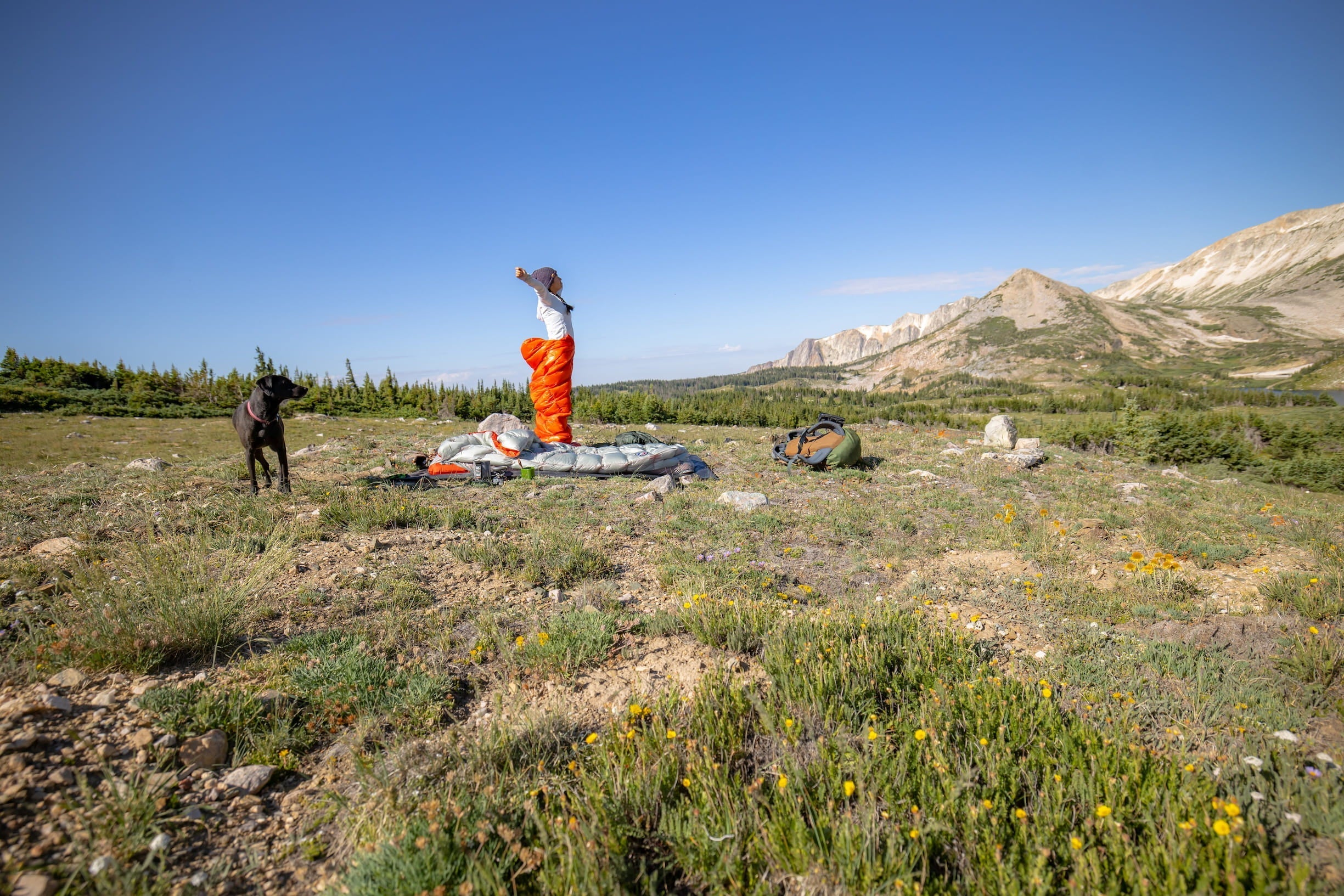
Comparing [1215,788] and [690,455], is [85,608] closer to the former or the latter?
[1215,788]

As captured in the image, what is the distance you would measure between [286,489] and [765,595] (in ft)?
27.5

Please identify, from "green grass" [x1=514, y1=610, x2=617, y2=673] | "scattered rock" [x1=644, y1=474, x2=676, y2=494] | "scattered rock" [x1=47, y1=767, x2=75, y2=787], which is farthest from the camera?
"scattered rock" [x1=644, y1=474, x2=676, y2=494]

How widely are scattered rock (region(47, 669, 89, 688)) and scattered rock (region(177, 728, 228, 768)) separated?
1007mm

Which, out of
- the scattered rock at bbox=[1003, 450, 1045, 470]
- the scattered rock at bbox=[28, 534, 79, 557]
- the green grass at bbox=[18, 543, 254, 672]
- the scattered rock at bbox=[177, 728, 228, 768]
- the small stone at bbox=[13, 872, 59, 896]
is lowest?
the scattered rock at bbox=[1003, 450, 1045, 470]

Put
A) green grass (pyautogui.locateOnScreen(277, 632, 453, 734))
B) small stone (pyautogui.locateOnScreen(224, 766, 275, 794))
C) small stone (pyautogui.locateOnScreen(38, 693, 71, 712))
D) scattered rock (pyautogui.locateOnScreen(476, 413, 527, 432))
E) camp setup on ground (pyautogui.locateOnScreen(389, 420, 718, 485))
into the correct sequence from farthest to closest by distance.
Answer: scattered rock (pyautogui.locateOnScreen(476, 413, 527, 432))
camp setup on ground (pyautogui.locateOnScreen(389, 420, 718, 485))
green grass (pyautogui.locateOnScreen(277, 632, 453, 734))
small stone (pyautogui.locateOnScreen(38, 693, 71, 712))
small stone (pyautogui.locateOnScreen(224, 766, 275, 794))

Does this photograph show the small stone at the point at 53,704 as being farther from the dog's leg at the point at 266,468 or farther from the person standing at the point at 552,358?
the person standing at the point at 552,358

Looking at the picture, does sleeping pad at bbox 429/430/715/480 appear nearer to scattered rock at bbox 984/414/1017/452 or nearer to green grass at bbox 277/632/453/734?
green grass at bbox 277/632/453/734

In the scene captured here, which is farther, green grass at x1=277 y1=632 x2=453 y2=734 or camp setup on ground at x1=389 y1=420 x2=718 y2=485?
camp setup on ground at x1=389 y1=420 x2=718 y2=485

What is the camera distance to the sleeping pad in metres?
10.9

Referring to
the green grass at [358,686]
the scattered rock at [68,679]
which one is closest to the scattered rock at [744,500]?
the green grass at [358,686]

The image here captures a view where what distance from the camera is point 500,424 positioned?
40.2 ft

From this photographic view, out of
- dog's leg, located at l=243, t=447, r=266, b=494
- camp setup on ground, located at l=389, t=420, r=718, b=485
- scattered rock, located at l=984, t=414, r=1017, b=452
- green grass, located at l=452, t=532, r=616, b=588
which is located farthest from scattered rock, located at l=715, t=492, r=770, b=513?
scattered rock, located at l=984, t=414, r=1017, b=452

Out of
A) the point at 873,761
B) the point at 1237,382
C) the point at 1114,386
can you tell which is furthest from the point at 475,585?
the point at 1237,382

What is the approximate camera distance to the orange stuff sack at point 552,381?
42.7ft
